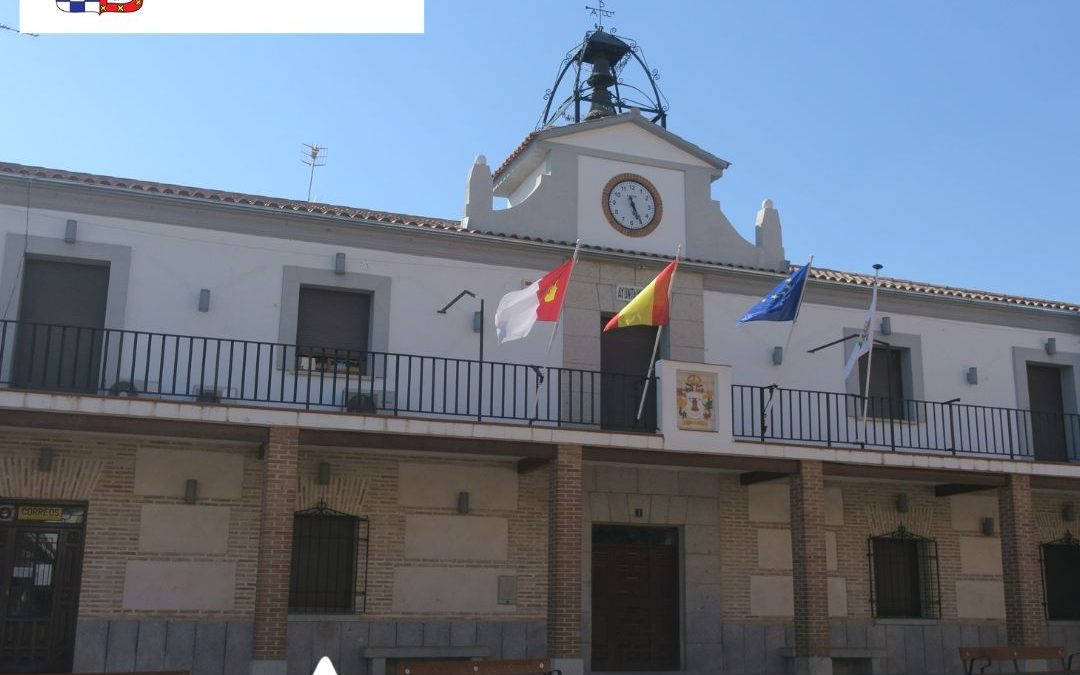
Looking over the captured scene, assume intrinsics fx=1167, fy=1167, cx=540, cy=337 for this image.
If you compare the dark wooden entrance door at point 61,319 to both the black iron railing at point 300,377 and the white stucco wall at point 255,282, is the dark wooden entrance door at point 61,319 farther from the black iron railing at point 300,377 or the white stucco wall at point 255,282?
the white stucco wall at point 255,282

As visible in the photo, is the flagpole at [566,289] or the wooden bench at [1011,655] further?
the wooden bench at [1011,655]

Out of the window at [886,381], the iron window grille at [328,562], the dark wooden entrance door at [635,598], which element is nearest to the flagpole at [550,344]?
the dark wooden entrance door at [635,598]

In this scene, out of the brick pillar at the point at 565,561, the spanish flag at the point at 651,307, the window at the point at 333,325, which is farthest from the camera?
the window at the point at 333,325

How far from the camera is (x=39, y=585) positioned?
13.8 m

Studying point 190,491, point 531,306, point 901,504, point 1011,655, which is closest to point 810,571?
point 1011,655

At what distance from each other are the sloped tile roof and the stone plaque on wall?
2.20 metres

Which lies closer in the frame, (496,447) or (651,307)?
(496,447)

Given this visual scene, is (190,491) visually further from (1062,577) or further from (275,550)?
(1062,577)

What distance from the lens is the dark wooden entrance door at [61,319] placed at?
13961 millimetres

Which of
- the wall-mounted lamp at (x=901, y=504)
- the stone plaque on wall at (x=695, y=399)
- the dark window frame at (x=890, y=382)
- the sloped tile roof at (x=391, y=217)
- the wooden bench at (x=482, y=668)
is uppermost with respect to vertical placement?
the sloped tile roof at (x=391, y=217)

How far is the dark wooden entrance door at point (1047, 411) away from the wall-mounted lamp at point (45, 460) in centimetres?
1422

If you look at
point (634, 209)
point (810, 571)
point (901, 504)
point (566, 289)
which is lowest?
point (810, 571)

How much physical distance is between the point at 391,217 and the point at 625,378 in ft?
13.0

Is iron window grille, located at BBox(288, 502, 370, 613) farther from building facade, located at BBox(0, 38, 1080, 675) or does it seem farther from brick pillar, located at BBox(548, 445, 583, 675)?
brick pillar, located at BBox(548, 445, 583, 675)
